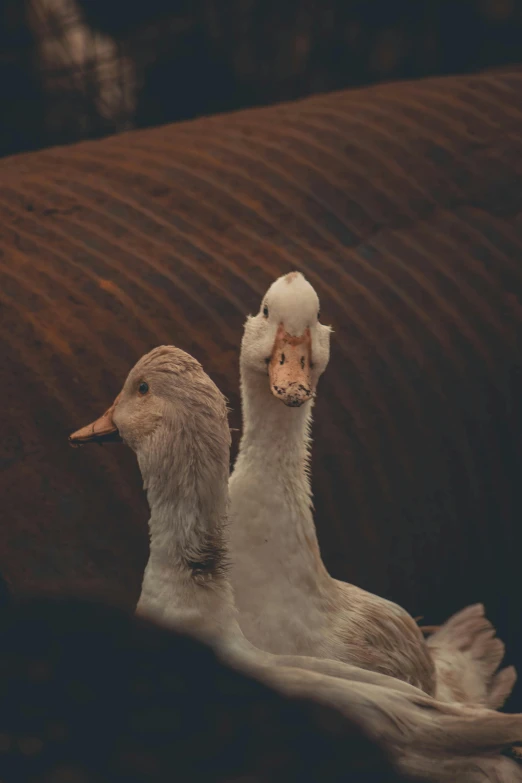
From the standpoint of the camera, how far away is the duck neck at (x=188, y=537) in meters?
2.27

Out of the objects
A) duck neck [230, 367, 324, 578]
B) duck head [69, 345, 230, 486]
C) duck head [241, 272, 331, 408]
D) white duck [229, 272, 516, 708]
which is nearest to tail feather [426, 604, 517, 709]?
white duck [229, 272, 516, 708]

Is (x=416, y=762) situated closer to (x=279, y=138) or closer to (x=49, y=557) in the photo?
(x=49, y=557)

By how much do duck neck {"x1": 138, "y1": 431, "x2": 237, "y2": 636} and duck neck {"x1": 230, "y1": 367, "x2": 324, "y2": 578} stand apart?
1.05 ft

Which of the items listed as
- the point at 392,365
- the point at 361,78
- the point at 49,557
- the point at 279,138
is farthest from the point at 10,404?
the point at 361,78

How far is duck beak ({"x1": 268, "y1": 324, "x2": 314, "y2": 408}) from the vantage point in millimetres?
2412

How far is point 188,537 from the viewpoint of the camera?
2305 mm

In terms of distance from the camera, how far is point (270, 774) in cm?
90

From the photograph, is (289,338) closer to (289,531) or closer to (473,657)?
(289,531)

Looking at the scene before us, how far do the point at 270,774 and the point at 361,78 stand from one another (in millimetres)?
5242

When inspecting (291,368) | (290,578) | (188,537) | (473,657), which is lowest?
(473,657)

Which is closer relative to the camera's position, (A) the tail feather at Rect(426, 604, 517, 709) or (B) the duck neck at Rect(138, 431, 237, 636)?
(B) the duck neck at Rect(138, 431, 237, 636)

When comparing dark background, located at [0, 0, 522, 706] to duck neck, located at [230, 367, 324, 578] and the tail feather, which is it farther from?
duck neck, located at [230, 367, 324, 578]

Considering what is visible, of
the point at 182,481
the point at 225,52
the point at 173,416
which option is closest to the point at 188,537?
the point at 182,481

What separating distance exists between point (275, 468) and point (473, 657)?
947 mm
